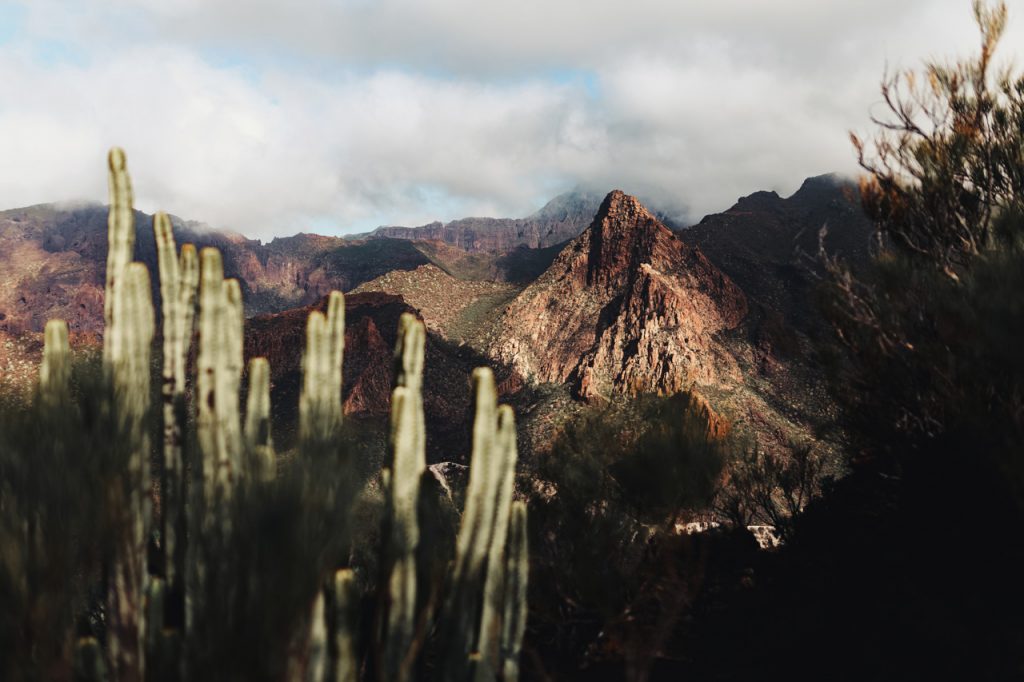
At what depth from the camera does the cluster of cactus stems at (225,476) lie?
470 cm

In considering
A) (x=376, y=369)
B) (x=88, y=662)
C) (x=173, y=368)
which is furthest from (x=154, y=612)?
(x=376, y=369)

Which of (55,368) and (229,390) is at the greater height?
(55,368)

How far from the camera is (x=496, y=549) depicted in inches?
213

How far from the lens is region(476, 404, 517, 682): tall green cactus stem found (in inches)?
208

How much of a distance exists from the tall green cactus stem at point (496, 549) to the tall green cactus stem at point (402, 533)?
64 centimetres

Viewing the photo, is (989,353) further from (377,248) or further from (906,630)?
(377,248)

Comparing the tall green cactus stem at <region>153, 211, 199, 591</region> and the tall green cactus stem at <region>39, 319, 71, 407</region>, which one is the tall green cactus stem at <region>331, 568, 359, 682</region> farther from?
the tall green cactus stem at <region>39, 319, 71, 407</region>

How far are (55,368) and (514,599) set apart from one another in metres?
4.51

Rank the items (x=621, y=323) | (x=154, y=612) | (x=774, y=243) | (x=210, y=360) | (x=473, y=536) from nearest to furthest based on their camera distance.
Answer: (x=154, y=612), (x=210, y=360), (x=473, y=536), (x=621, y=323), (x=774, y=243)

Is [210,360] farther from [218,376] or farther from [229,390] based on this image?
[229,390]

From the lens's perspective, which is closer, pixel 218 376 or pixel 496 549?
pixel 218 376

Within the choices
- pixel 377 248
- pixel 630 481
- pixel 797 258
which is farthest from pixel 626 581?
pixel 377 248

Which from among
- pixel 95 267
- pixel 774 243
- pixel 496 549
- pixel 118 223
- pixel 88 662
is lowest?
pixel 88 662

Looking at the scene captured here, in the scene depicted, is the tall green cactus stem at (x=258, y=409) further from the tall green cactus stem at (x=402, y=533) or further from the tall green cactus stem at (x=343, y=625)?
the tall green cactus stem at (x=343, y=625)
